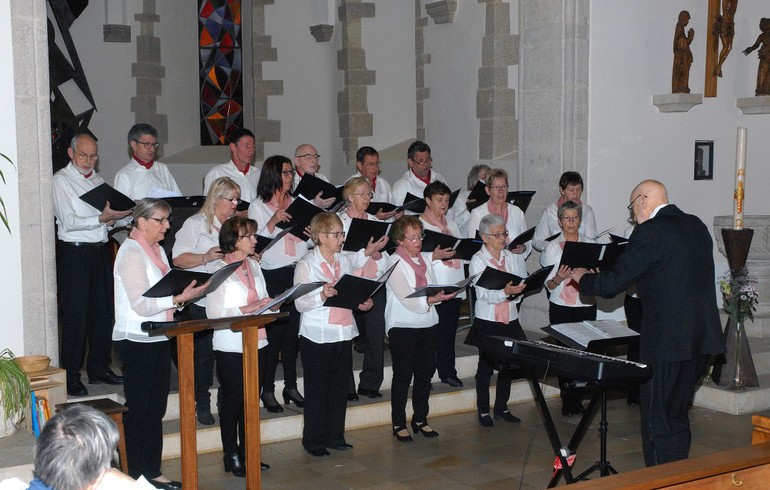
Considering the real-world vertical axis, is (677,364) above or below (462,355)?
above

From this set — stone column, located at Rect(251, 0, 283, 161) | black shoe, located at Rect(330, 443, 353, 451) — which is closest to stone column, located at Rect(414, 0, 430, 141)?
stone column, located at Rect(251, 0, 283, 161)

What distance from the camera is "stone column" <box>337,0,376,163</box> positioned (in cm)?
1097

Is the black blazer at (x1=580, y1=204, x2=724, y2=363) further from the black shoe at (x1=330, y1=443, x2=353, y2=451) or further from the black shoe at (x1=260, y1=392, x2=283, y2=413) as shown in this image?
the black shoe at (x1=260, y1=392, x2=283, y2=413)

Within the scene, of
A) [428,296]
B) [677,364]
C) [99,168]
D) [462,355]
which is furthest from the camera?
[99,168]

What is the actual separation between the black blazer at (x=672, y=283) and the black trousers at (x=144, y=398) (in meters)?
2.21

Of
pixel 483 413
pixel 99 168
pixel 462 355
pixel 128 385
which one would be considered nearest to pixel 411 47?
pixel 99 168

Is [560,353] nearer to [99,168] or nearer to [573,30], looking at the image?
[573,30]

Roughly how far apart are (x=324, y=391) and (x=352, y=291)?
739 millimetres

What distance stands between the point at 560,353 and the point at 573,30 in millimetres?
3992

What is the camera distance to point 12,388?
4.32 metres

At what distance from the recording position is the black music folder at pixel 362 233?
5.61 metres

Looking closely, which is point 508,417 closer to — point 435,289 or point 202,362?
point 435,289

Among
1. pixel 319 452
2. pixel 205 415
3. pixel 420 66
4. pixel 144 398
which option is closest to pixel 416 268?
pixel 319 452

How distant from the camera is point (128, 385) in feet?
15.7
